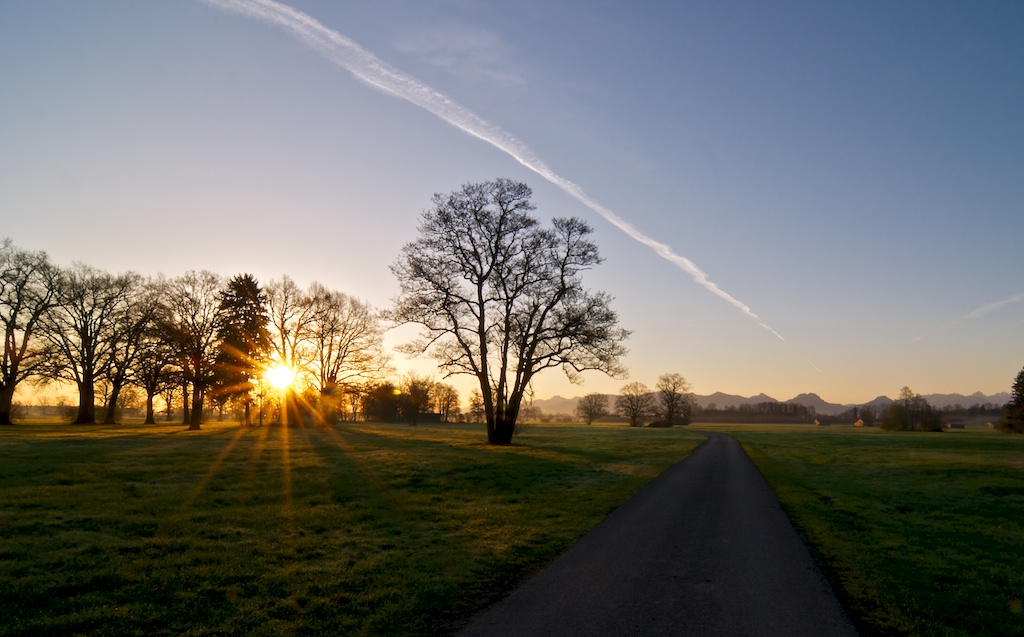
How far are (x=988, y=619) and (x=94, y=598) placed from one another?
12.8 metres

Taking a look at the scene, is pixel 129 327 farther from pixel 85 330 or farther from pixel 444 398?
pixel 444 398

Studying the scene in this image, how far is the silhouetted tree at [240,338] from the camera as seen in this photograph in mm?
52781

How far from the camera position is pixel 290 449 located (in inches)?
1136

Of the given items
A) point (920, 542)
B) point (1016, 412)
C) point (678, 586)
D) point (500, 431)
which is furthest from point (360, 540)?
point (1016, 412)

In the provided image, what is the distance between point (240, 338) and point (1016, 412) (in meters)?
102

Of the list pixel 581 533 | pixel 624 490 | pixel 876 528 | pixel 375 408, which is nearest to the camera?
pixel 581 533

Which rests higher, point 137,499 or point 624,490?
point 137,499

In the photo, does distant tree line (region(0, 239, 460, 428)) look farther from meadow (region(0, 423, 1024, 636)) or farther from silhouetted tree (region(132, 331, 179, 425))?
meadow (region(0, 423, 1024, 636))

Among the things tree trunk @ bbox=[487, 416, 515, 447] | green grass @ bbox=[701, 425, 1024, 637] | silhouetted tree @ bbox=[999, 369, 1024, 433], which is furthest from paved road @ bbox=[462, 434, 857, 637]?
silhouetted tree @ bbox=[999, 369, 1024, 433]

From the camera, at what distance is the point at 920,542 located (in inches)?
489

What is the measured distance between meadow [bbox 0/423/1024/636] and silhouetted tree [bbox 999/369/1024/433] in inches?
2727

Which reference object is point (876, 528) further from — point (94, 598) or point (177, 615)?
point (94, 598)

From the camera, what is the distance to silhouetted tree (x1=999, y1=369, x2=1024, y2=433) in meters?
72.6

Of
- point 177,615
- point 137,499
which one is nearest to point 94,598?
point 177,615
